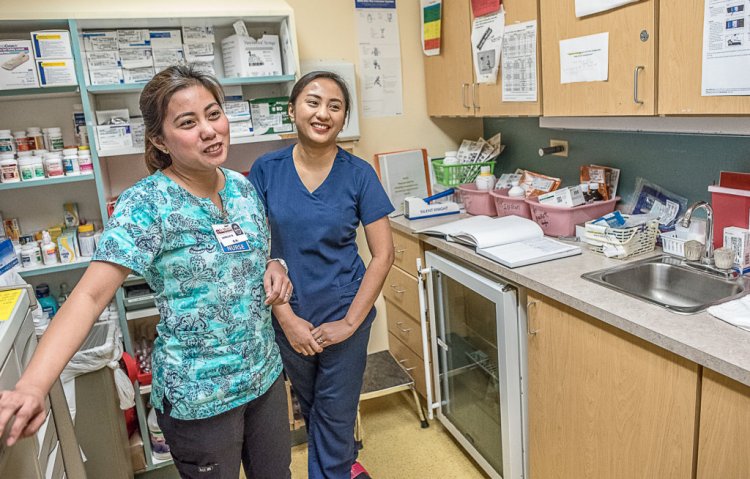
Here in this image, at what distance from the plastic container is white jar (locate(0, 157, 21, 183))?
2416 millimetres

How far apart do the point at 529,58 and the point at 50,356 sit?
6.03ft

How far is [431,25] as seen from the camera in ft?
8.96

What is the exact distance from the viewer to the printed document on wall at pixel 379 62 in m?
2.81

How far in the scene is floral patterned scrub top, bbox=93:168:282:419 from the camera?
113 centimetres

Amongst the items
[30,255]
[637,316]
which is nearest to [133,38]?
[30,255]

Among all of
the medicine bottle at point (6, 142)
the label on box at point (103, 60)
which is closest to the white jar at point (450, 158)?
the label on box at point (103, 60)

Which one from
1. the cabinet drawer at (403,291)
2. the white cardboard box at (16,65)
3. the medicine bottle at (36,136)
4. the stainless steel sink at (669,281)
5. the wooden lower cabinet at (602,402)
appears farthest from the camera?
the cabinet drawer at (403,291)

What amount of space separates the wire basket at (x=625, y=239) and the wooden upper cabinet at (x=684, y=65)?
411 mm

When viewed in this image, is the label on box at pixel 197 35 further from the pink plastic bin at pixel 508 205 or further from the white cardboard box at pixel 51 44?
the pink plastic bin at pixel 508 205

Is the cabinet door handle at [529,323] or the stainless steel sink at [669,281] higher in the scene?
the stainless steel sink at [669,281]

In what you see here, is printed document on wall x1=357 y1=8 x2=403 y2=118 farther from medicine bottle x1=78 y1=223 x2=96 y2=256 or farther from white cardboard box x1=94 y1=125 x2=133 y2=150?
medicine bottle x1=78 y1=223 x2=96 y2=256

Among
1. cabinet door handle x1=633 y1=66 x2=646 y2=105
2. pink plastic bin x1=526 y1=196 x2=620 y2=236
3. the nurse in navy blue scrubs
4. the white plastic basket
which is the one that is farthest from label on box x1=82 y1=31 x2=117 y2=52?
the white plastic basket

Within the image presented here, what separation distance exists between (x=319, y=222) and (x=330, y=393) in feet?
1.79

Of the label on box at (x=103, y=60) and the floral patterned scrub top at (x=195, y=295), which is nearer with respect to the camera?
the floral patterned scrub top at (x=195, y=295)
